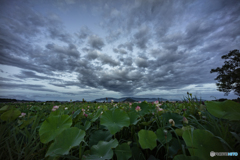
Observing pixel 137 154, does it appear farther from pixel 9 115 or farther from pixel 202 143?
pixel 9 115

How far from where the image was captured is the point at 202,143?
73 cm

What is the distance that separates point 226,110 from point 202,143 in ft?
1.55

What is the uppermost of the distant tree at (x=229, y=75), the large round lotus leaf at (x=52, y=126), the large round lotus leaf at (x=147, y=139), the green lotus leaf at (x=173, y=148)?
the distant tree at (x=229, y=75)

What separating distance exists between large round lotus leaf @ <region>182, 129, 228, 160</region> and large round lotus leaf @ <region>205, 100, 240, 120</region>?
304 mm

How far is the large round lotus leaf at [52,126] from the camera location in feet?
3.13

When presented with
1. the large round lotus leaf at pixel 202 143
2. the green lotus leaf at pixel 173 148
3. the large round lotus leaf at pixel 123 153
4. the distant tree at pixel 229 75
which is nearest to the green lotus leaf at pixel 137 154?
the large round lotus leaf at pixel 123 153

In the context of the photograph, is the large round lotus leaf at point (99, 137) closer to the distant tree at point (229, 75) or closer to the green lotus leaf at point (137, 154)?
the green lotus leaf at point (137, 154)

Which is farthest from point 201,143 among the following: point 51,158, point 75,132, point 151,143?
point 51,158

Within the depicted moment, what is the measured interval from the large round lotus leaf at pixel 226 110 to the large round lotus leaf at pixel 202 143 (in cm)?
30

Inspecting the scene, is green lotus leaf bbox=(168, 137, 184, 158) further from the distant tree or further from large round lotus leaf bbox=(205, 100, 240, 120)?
the distant tree

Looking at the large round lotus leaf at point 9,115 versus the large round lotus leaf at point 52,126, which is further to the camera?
the large round lotus leaf at point 9,115

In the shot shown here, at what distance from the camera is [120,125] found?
3.59 feet

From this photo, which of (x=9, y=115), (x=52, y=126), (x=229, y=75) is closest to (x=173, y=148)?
(x=52, y=126)

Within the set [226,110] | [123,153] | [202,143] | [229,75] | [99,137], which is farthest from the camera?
[229,75]
